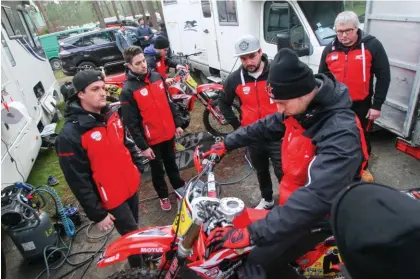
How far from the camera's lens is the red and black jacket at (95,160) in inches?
92.0

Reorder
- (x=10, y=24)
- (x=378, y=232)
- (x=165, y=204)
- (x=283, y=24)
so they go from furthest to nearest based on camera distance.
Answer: (x=10, y=24) → (x=283, y=24) → (x=165, y=204) → (x=378, y=232)

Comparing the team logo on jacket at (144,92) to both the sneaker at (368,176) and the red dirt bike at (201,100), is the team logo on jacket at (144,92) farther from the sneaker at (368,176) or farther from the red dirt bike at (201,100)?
Answer: the sneaker at (368,176)

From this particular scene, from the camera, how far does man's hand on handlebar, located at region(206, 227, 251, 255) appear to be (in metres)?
1.46

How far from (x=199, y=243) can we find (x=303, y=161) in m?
0.80

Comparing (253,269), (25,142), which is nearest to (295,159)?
(253,269)

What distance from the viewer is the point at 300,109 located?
174 cm

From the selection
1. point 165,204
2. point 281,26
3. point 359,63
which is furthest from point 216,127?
point 359,63

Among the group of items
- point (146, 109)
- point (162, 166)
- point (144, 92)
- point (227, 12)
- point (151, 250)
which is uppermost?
point (227, 12)

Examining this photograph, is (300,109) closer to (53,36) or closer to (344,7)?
(344,7)

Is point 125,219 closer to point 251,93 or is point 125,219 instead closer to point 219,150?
point 219,150

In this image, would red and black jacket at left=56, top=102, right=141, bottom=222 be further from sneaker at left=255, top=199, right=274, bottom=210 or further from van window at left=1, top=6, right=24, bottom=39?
van window at left=1, top=6, right=24, bottom=39

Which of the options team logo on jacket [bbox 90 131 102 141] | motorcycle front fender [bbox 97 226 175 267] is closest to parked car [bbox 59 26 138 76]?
team logo on jacket [bbox 90 131 102 141]

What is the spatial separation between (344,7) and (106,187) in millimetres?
4698

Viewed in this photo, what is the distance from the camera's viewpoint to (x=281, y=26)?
5.31 meters
